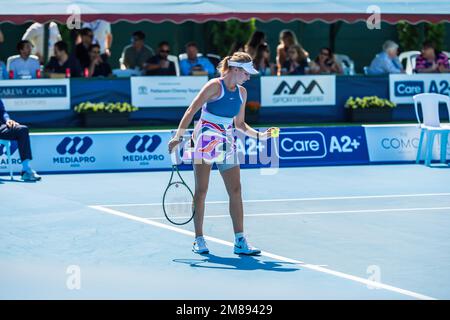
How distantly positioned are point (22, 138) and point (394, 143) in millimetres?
6310

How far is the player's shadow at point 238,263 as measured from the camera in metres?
9.15

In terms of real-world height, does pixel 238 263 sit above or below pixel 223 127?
below

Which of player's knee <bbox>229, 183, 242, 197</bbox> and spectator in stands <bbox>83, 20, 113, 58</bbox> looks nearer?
player's knee <bbox>229, 183, 242, 197</bbox>

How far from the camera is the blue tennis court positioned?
8328 mm

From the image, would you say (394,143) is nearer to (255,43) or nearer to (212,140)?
(255,43)

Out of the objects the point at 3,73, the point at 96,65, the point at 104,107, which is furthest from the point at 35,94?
the point at 96,65

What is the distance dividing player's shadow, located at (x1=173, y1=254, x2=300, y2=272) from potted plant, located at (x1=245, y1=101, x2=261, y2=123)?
10.2 metres

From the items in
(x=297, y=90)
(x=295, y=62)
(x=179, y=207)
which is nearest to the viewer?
(x=179, y=207)

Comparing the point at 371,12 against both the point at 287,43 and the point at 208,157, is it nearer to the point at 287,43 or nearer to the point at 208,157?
the point at 287,43

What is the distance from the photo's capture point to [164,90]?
1959cm

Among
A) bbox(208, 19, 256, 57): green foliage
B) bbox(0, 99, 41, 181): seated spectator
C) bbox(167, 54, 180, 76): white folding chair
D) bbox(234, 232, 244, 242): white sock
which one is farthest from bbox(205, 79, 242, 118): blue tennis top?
bbox(208, 19, 256, 57): green foliage

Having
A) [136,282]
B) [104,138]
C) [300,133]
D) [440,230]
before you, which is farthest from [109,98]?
[136,282]

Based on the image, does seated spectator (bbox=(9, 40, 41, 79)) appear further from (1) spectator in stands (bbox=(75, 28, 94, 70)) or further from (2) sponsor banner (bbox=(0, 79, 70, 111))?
(1) spectator in stands (bbox=(75, 28, 94, 70))

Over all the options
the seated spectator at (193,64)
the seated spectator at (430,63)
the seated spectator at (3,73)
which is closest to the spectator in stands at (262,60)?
the seated spectator at (193,64)
